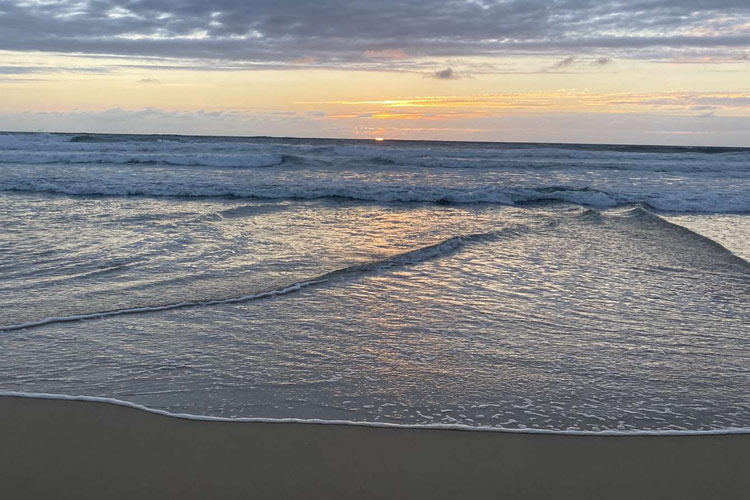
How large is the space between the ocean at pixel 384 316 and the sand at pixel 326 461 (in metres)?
0.18

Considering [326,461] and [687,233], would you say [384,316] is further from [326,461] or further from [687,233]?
[687,233]

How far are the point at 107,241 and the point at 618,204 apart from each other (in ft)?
44.5

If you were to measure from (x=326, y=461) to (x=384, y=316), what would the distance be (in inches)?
105

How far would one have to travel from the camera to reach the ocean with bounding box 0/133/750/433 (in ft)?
13.2

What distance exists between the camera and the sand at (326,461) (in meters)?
3.00

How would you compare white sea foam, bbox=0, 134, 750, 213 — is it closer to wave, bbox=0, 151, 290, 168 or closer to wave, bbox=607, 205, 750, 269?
wave, bbox=0, 151, 290, 168

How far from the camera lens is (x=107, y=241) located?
9.27 metres

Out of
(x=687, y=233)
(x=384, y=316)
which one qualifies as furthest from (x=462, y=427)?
(x=687, y=233)

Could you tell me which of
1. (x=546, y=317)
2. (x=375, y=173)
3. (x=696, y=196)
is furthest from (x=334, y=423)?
(x=375, y=173)

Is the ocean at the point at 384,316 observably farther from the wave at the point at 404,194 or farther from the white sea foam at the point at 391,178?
the white sea foam at the point at 391,178

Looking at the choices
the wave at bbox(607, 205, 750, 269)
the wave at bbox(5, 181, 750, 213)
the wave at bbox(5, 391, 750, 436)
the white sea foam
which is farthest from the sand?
the white sea foam

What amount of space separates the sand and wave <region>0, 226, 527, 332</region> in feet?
5.67

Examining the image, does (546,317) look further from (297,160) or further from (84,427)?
(297,160)

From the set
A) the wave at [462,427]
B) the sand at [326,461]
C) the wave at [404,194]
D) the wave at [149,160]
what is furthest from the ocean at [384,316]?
the wave at [149,160]
